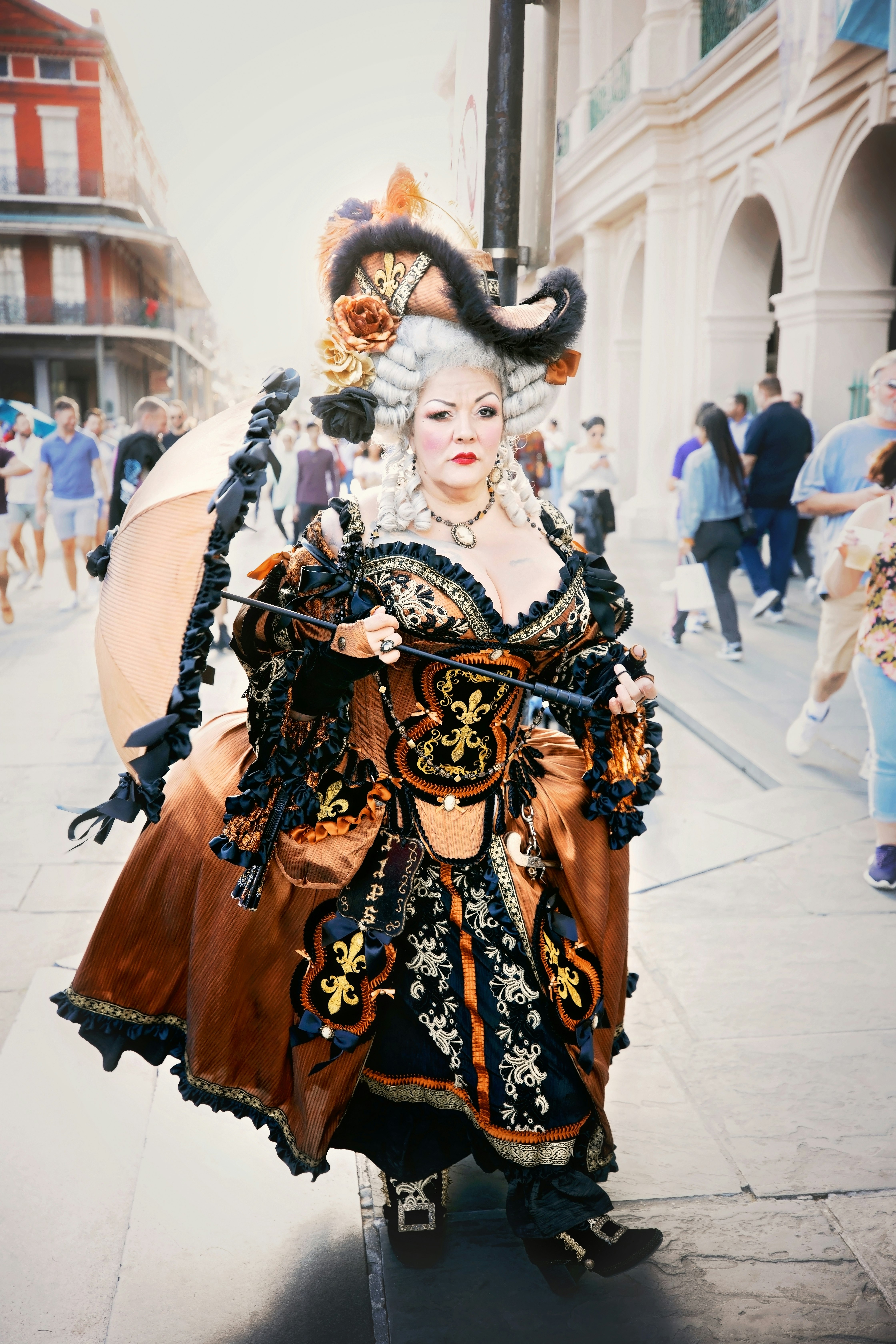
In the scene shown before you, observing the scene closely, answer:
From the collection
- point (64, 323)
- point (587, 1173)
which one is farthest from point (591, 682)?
point (64, 323)

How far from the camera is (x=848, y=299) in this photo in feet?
31.3

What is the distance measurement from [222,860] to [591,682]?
2.97 ft

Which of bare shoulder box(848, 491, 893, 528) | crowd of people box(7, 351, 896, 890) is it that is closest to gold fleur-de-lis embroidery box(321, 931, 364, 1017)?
crowd of people box(7, 351, 896, 890)

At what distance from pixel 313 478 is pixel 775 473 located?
4.44m

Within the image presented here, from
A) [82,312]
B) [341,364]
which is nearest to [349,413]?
[341,364]

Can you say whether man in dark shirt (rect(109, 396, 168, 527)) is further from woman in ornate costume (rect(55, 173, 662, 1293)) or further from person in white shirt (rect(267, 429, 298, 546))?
woman in ornate costume (rect(55, 173, 662, 1293))

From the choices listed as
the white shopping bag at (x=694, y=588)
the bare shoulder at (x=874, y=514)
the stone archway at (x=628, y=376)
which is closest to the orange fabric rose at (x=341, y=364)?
the bare shoulder at (x=874, y=514)

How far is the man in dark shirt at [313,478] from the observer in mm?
10695

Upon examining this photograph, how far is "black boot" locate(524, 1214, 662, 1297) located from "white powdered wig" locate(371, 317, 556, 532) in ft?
5.03

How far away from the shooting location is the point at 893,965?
3.63 m

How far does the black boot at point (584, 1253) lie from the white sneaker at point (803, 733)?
381 cm

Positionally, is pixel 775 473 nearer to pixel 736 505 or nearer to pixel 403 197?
pixel 736 505

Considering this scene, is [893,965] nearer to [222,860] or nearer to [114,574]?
[222,860]

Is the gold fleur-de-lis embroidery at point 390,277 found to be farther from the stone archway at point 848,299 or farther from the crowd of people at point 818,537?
the stone archway at point 848,299
